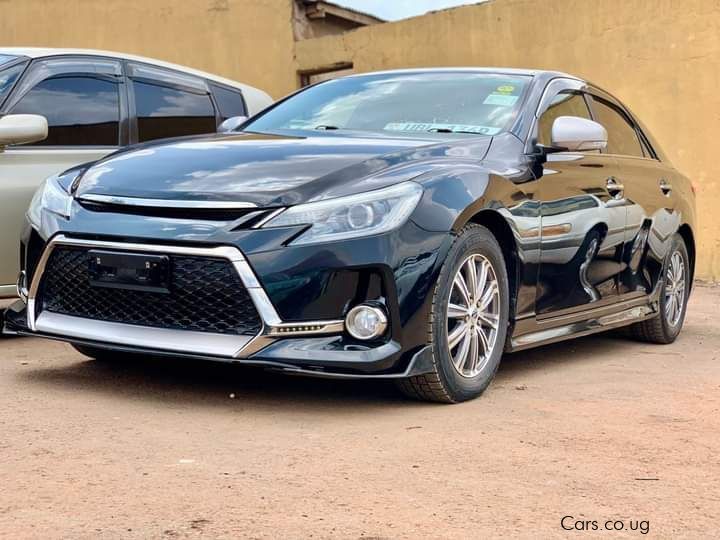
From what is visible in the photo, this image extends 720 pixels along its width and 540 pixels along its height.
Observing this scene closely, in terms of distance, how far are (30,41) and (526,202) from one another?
14.5 m

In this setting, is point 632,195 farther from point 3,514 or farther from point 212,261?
point 3,514

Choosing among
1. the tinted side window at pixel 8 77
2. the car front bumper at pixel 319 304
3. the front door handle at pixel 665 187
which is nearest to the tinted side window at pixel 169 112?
the tinted side window at pixel 8 77

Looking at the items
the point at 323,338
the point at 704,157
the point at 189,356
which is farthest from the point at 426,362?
the point at 704,157

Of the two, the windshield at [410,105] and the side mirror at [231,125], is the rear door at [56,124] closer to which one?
the side mirror at [231,125]

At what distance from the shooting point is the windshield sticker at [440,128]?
5.57 meters

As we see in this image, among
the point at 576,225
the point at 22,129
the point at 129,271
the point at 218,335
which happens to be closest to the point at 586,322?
the point at 576,225

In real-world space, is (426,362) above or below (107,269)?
below

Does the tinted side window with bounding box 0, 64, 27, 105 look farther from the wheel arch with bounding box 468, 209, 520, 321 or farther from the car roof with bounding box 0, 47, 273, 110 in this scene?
the wheel arch with bounding box 468, 209, 520, 321

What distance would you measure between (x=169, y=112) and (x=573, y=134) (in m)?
2.76

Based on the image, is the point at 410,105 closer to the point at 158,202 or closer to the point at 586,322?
the point at 586,322

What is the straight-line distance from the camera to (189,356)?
4488 mm

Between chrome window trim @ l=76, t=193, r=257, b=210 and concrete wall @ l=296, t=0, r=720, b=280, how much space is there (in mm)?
8190

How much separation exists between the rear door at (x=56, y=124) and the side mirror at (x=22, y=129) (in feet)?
0.71

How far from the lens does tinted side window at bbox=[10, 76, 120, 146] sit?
6.53 metres
